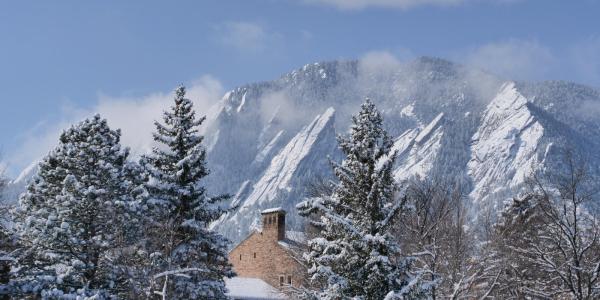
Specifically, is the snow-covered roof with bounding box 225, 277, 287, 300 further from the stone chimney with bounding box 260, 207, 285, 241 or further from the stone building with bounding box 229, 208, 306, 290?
the stone chimney with bounding box 260, 207, 285, 241

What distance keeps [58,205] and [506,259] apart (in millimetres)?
16916

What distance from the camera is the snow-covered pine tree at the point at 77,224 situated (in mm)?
22125

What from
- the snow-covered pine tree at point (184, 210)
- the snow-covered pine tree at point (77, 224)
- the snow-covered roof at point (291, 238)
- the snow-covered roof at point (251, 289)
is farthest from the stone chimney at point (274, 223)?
the snow-covered pine tree at point (77, 224)

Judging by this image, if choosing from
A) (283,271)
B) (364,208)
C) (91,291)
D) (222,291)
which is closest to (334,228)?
(364,208)

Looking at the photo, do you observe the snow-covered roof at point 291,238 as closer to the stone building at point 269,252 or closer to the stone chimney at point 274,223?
the stone building at point 269,252

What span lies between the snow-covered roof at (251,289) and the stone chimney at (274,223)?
3.39 meters

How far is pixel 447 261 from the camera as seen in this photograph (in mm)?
26875


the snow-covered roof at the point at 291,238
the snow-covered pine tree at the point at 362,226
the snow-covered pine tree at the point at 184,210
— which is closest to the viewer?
the snow-covered pine tree at the point at 362,226

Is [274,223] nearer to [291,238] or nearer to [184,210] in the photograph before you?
[291,238]

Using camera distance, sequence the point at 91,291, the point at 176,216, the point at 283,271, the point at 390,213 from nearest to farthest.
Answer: the point at 390,213
the point at 91,291
the point at 176,216
the point at 283,271

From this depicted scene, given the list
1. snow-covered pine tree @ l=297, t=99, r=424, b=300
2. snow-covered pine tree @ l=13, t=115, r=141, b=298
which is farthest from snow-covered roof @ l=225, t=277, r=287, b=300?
snow-covered pine tree @ l=297, t=99, r=424, b=300

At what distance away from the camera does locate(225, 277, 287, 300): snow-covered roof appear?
141 ft

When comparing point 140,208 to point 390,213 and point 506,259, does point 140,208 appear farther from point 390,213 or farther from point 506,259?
point 506,259

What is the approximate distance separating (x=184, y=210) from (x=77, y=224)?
156 inches
